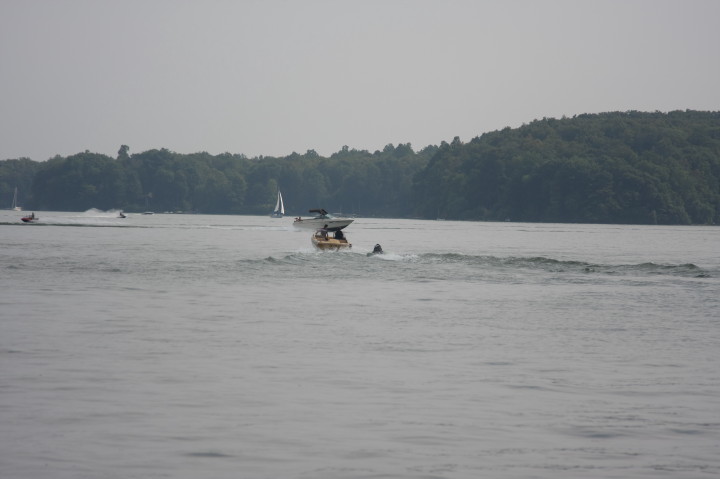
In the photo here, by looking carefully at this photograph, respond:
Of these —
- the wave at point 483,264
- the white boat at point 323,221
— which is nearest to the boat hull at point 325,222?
the white boat at point 323,221

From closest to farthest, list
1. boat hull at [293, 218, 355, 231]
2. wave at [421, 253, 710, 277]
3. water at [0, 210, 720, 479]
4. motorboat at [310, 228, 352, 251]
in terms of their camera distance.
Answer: water at [0, 210, 720, 479] → wave at [421, 253, 710, 277] → motorboat at [310, 228, 352, 251] → boat hull at [293, 218, 355, 231]

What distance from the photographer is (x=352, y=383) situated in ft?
57.6

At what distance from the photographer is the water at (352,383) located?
40.5 ft

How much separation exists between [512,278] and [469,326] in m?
20.8

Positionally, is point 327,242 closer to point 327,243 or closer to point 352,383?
point 327,243

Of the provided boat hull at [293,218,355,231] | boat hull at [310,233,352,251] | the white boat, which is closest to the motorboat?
boat hull at [310,233,352,251]

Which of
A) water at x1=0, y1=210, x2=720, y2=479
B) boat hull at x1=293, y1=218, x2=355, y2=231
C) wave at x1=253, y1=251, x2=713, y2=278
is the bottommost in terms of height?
water at x1=0, y1=210, x2=720, y2=479

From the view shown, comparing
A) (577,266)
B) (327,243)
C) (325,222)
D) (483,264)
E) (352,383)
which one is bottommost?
(352,383)

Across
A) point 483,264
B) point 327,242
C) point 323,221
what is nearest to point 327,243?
point 327,242

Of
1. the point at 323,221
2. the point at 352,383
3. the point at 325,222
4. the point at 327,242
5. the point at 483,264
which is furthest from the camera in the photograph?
the point at 323,221

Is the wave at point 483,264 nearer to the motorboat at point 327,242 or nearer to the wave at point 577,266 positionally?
the wave at point 577,266

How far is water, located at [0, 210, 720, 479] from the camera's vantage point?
12.3 meters

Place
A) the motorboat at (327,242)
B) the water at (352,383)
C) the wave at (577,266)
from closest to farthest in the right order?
the water at (352,383) < the wave at (577,266) < the motorboat at (327,242)

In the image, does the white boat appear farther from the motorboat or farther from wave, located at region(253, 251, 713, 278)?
wave, located at region(253, 251, 713, 278)
